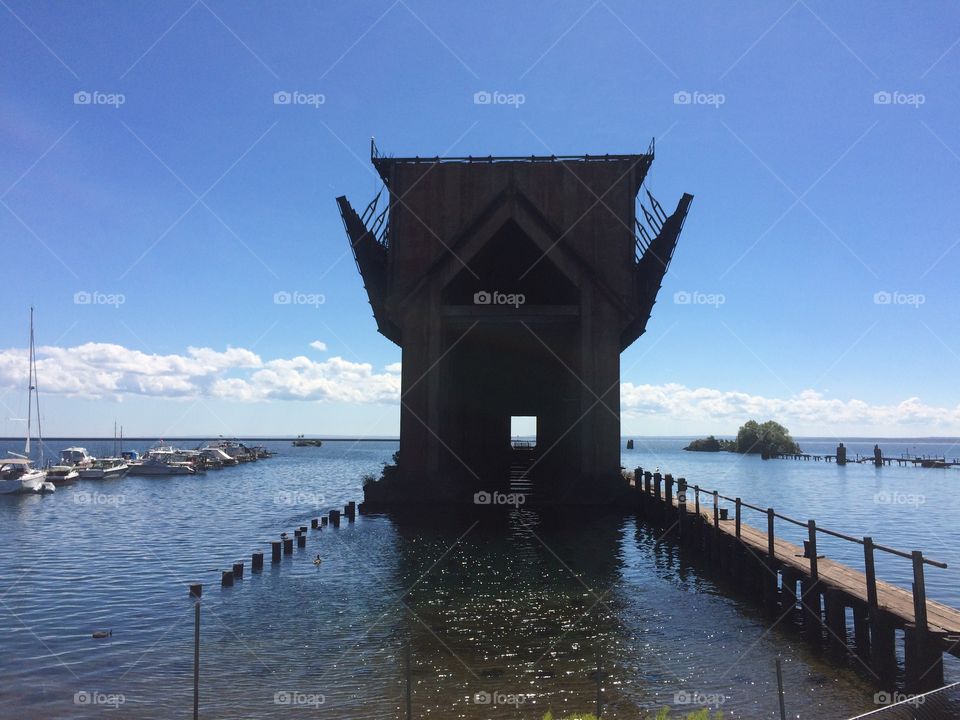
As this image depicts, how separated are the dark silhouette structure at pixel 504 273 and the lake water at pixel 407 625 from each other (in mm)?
3704

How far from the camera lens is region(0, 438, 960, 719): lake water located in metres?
12.6

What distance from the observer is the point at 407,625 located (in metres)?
17.1

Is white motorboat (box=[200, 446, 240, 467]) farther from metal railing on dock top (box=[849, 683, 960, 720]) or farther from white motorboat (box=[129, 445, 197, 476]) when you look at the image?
metal railing on dock top (box=[849, 683, 960, 720])

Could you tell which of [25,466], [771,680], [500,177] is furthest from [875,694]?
[25,466]

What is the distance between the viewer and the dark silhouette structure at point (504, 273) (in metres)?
35.2

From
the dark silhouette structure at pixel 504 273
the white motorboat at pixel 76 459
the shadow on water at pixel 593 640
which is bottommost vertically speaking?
the white motorboat at pixel 76 459

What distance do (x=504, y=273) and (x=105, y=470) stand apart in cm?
5868

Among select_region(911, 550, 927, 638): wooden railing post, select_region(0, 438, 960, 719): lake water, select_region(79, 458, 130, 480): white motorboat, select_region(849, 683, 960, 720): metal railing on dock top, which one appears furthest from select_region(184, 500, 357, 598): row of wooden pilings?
select_region(79, 458, 130, 480): white motorboat

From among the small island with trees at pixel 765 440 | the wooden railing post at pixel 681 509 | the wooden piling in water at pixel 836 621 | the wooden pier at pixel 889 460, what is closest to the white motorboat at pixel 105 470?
the wooden railing post at pixel 681 509

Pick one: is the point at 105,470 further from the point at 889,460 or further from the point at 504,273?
the point at 889,460

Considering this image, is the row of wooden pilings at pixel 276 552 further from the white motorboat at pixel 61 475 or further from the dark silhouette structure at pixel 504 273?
the white motorboat at pixel 61 475

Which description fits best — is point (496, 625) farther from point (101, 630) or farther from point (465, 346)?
point (465, 346)

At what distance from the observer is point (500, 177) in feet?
123

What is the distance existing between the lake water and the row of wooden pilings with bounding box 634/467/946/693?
2.10 ft
